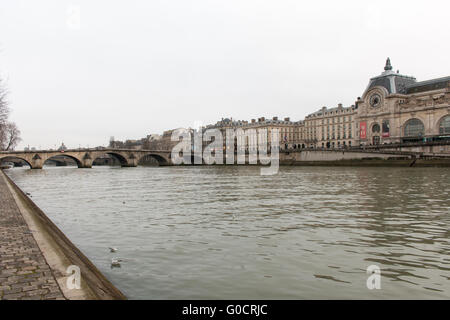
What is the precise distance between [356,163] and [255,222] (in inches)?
2439

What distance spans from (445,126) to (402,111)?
1092 centimetres

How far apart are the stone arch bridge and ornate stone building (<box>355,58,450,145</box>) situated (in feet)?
192

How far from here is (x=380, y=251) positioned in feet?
29.9

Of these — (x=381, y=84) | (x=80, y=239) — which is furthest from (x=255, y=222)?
(x=381, y=84)

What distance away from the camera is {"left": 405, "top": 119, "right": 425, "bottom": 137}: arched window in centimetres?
8081

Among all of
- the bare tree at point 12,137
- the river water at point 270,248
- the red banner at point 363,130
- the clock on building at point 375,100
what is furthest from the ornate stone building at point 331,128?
the river water at point 270,248

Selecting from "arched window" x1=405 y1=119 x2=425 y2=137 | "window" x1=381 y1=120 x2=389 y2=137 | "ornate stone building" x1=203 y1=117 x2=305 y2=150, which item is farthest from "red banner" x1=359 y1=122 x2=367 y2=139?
"ornate stone building" x1=203 y1=117 x2=305 y2=150

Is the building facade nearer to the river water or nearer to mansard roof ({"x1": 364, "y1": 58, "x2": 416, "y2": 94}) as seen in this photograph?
mansard roof ({"x1": 364, "y1": 58, "x2": 416, "y2": 94})

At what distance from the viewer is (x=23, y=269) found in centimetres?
612

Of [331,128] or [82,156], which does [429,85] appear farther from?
[82,156]
